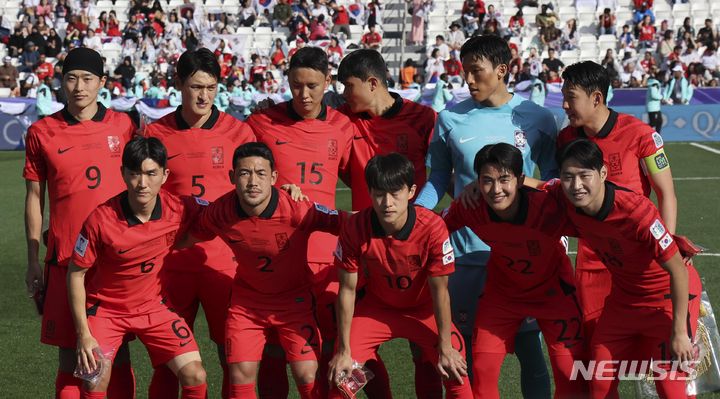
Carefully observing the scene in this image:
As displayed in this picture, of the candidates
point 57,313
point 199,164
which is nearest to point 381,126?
point 199,164

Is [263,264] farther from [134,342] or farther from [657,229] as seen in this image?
[134,342]

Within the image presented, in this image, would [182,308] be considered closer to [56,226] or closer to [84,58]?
[56,226]

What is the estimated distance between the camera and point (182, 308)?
230 inches

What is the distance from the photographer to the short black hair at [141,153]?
5.26 m

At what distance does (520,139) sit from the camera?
5.68 meters

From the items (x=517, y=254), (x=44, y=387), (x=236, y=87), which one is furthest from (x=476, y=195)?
(x=236, y=87)

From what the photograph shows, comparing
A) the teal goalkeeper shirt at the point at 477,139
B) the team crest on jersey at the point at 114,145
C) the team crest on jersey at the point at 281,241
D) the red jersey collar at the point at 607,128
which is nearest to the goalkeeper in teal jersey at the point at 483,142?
the teal goalkeeper shirt at the point at 477,139

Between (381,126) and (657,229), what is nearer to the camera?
(657,229)

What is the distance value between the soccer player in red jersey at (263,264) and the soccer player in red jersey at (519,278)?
0.89m

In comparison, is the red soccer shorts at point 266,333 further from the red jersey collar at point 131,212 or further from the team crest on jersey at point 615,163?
the team crest on jersey at point 615,163

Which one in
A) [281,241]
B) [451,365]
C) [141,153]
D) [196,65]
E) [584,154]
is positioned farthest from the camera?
[196,65]

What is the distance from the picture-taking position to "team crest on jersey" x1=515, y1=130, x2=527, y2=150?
223 inches

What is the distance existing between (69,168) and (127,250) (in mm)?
658

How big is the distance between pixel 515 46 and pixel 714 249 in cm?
1963
